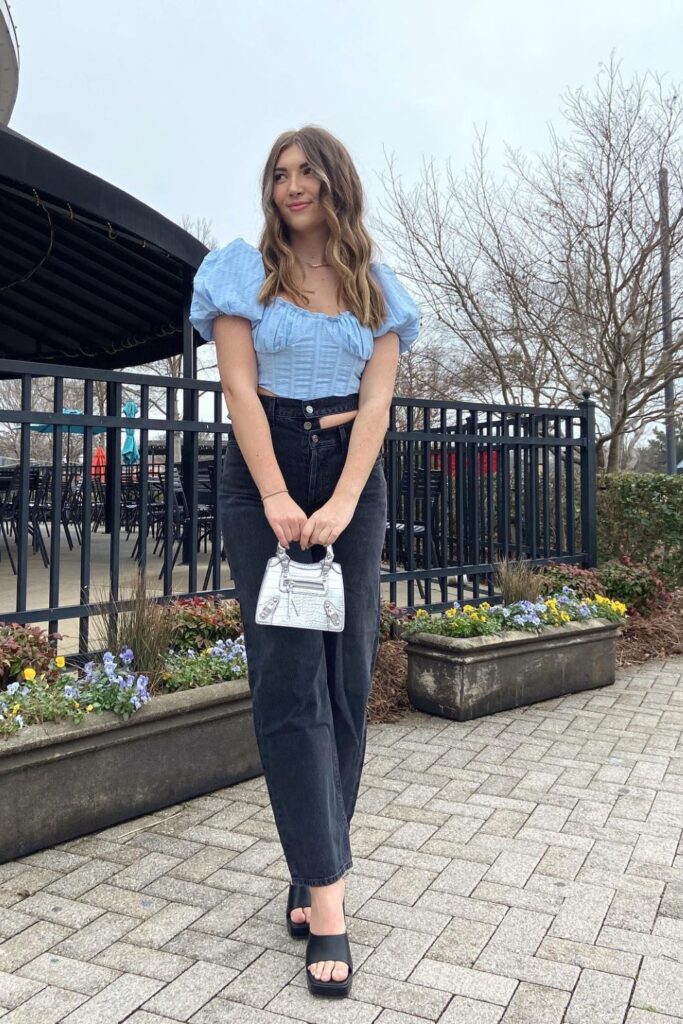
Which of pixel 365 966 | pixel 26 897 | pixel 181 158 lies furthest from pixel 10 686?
pixel 181 158

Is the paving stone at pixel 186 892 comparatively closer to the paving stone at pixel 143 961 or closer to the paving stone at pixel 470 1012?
the paving stone at pixel 143 961

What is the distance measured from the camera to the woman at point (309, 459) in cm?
192

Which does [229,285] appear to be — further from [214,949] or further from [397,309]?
[214,949]

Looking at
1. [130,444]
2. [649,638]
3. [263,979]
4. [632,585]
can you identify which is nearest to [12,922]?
[263,979]

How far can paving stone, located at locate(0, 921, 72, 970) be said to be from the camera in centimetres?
195

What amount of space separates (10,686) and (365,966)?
4.95 feet

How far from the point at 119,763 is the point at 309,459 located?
4.71ft

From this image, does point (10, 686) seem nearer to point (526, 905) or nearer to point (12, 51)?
point (526, 905)

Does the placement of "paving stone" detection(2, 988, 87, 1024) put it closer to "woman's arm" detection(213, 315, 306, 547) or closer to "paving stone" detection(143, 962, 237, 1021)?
"paving stone" detection(143, 962, 237, 1021)

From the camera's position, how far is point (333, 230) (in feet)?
6.66

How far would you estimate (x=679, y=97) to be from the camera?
10039mm

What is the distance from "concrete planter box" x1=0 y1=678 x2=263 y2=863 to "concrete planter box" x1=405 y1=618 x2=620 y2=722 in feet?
3.98

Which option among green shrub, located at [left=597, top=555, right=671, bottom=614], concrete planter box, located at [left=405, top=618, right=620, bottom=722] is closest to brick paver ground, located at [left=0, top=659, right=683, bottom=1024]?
concrete planter box, located at [left=405, top=618, right=620, bottom=722]

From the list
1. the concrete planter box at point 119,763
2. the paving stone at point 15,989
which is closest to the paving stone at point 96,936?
the paving stone at point 15,989
